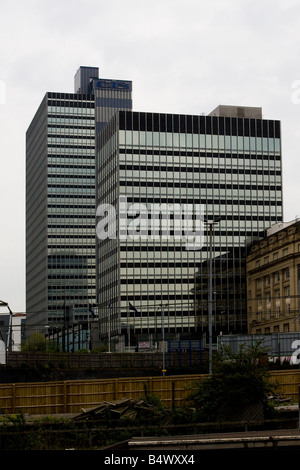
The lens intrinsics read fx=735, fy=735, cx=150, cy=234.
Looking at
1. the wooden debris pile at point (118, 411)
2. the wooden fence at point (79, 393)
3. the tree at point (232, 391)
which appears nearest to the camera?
the wooden debris pile at point (118, 411)

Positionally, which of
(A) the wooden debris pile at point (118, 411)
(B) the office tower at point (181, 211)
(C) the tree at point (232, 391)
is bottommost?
(A) the wooden debris pile at point (118, 411)

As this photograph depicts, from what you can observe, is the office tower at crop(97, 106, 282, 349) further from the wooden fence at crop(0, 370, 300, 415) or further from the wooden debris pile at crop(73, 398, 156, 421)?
the wooden debris pile at crop(73, 398, 156, 421)

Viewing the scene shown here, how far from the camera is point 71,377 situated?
75375 millimetres

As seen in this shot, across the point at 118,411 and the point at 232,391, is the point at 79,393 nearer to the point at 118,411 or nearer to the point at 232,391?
the point at 118,411

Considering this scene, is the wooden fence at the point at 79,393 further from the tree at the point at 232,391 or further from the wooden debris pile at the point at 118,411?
the wooden debris pile at the point at 118,411

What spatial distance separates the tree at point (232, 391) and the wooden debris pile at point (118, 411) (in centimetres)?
243

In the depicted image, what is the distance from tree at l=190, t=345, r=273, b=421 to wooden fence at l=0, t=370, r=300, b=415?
4.08 meters

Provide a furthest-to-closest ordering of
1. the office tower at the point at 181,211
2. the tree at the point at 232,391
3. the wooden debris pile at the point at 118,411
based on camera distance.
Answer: the office tower at the point at 181,211 → the tree at the point at 232,391 → the wooden debris pile at the point at 118,411

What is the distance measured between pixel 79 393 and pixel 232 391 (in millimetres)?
10402

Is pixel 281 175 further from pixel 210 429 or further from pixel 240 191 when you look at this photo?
pixel 210 429

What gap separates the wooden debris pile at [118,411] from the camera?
32.8 metres

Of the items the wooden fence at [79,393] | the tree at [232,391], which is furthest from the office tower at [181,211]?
Answer: the tree at [232,391]

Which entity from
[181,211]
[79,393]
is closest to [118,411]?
[79,393]

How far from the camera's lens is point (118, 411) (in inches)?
1307
